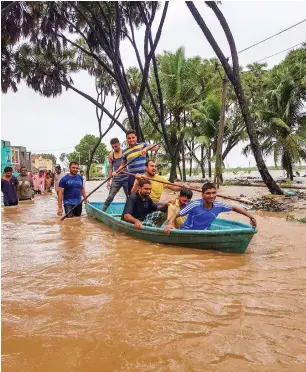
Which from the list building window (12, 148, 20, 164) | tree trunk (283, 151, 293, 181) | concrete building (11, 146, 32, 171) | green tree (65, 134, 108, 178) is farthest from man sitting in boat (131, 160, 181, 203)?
green tree (65, 134, 108, 178)

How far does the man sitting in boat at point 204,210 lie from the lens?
471cm

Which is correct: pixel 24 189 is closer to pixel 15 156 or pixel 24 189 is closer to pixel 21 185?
pixel 21 185

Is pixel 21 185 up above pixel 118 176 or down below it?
below

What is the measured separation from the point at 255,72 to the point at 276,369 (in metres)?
29.9

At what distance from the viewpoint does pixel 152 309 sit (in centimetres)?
303

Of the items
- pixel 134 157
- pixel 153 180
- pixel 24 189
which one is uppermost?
pixel 134 157

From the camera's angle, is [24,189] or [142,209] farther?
[24,189]

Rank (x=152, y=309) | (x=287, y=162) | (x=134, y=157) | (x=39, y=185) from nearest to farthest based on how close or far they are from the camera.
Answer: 1. (x=152, y=309)
2. (x=134, y=157)
3. (x=39, y=185)
4. (x=287, y=162)

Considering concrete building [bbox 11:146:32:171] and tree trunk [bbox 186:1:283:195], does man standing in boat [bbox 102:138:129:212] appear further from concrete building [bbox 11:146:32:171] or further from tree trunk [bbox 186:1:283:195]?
concrete building [bbox 11:146:32:171]

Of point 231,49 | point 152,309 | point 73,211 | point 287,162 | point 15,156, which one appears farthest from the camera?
point 15,156

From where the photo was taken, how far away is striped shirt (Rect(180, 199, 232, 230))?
483cm

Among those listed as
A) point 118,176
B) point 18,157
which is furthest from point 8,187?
point 18,157

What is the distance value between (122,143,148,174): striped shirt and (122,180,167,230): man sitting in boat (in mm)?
1299

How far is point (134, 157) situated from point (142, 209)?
1390 millimetres
